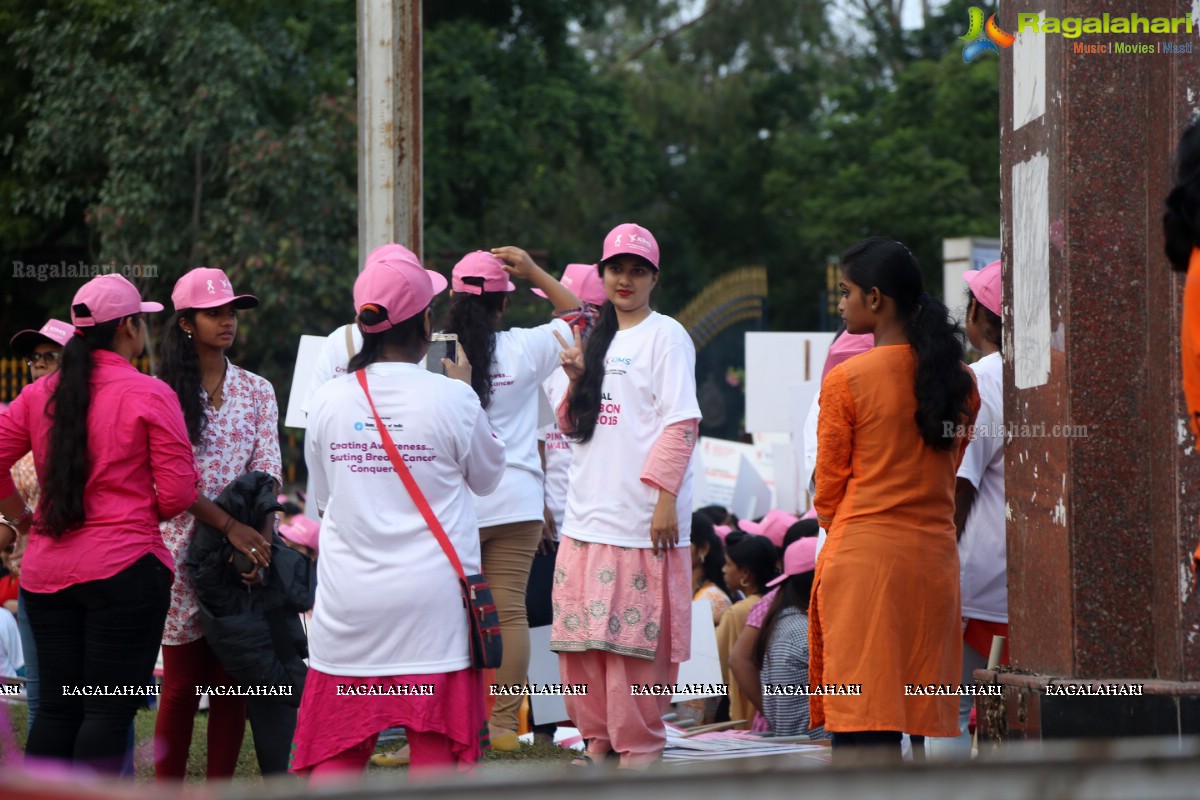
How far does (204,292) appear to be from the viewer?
5.41m

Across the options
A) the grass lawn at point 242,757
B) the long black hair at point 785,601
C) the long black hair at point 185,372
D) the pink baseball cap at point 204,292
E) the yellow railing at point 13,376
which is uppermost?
the yellow railing at point 13,376

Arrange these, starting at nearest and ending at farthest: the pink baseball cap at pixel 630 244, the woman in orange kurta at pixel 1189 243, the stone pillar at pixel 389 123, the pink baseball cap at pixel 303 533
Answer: the woman in orange kurta at pixel 1189 243, the pink baseball cap at pixel 630 244, the stone pillar at pixel 389 123, the pink baseball cap at pixel 303 533

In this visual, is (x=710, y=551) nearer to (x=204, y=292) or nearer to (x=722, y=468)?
(x=722, y=468)

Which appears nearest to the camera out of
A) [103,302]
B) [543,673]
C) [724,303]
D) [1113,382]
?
[1113,382]

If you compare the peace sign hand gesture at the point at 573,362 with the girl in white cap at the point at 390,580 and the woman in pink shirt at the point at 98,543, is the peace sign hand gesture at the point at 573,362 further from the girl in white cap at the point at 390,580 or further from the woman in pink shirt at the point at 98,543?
the girl in white cap at the point at 390,580

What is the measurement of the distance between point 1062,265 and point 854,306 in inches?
25.7

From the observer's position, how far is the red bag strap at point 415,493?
4.06 m

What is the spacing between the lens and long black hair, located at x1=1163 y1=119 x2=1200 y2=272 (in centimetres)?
299

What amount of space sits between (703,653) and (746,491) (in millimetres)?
3980

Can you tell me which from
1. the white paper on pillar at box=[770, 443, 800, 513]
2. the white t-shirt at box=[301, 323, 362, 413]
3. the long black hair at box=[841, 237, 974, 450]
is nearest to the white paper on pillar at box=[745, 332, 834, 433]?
the white paper on pillar at box=[770, 443, 800, 513]

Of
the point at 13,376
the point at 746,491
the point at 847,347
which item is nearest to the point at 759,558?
the point at 847,347

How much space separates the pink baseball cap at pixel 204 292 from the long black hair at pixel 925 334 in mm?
2194

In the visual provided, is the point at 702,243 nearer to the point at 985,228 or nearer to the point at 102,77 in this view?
the point at 985,228

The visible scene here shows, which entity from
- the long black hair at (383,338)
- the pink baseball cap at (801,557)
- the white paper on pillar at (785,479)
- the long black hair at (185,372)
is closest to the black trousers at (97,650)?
the long black hair at (185,372)
